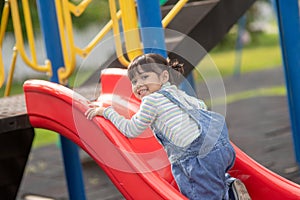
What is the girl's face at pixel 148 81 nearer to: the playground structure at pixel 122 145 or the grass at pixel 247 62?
the playground structure at pixel 122 145

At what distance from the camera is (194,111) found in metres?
2.60

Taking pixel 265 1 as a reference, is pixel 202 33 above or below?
above

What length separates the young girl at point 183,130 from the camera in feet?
8.38

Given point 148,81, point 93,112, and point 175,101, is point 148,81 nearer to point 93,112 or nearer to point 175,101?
point 175,101

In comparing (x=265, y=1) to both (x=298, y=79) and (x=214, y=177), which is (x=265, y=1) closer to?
(x=298, y=79)

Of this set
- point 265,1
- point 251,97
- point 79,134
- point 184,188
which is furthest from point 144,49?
point 265,1

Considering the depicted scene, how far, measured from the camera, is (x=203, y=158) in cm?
254

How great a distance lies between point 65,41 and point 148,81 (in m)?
1.08

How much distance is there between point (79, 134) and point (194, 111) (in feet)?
1.73

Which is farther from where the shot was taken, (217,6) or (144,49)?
(217,6)

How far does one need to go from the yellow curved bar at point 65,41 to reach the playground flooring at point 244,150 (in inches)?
27.3

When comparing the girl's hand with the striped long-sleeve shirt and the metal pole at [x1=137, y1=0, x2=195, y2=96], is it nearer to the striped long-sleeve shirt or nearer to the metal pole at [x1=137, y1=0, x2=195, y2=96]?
the striped long-sleeve shirt

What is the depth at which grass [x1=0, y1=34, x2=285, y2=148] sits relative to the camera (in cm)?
811

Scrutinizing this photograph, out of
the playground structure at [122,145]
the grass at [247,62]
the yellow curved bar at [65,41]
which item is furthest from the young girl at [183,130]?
the grass at [247,62]
